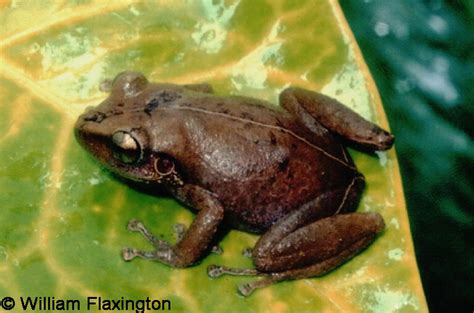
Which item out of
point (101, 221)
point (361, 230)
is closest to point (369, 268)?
point (361, 230)

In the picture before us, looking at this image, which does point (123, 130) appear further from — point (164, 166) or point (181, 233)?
point (181, 233)

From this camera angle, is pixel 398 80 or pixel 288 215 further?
pixel 398 80

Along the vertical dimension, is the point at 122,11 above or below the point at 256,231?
above

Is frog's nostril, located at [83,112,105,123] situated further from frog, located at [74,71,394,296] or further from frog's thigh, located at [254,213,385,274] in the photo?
frog's thigh, located at [254,213,385,274]

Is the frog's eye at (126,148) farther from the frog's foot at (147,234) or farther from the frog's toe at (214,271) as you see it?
the frog's toe at (214,271)

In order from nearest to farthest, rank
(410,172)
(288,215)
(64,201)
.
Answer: (64,201) → (288,215) → (410,172)

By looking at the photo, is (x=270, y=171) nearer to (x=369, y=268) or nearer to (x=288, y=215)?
(x=288, y=215)

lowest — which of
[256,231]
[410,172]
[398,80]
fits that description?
[256,231]
